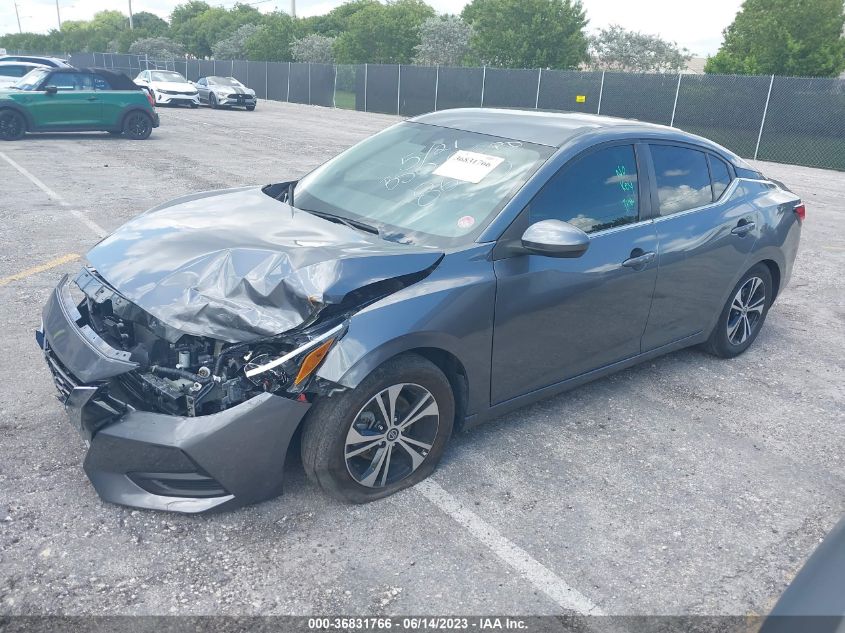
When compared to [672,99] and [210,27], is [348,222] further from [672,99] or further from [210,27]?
[210,27]

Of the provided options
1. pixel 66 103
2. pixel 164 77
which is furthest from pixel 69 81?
pixel 164 77

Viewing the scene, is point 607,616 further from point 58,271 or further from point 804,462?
point 58,271

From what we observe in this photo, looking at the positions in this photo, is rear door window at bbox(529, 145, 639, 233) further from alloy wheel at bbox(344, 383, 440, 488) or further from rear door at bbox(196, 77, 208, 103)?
rear door at bbox(196, 77, 208, 103)

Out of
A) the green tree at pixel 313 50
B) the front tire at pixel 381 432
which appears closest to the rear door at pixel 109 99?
the front tire at pixel 381 432

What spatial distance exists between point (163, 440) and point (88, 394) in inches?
14.6

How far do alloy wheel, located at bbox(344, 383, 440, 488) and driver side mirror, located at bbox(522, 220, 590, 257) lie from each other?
862mm

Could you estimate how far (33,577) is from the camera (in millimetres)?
2811

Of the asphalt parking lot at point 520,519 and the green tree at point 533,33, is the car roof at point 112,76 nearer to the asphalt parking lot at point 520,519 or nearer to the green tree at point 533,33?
the asphalt parking lot at point 520,519

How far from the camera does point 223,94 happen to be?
96.1 feet

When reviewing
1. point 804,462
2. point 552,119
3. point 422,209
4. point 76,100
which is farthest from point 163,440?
point 76,100

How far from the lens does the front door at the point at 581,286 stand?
12.1ft

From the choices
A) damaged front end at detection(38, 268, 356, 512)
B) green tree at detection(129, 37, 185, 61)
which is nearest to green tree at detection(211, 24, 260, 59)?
green tree at detection(129, 37, 185, 61)

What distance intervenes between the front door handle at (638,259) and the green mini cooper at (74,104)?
14.8m

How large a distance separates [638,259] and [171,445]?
2.69m
